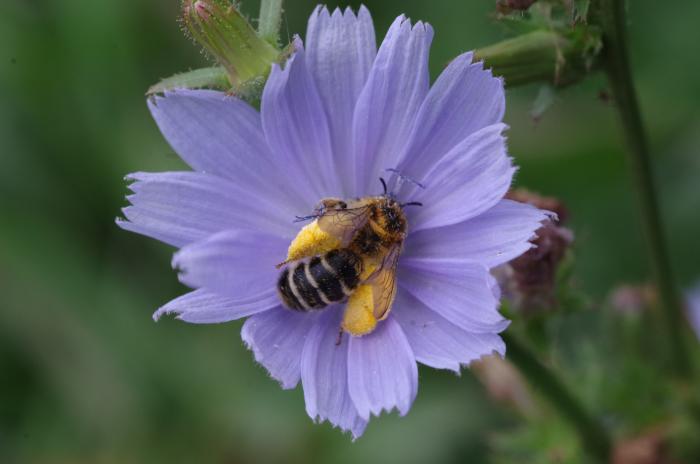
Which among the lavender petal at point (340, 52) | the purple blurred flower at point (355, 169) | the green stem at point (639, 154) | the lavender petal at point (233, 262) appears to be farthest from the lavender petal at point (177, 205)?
the green stem at point (639, 154)

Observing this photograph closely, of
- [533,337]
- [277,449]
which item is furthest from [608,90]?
[277,449]

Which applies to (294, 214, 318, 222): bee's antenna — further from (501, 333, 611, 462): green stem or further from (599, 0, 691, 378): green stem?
(599, 0, 691, 378): green stem

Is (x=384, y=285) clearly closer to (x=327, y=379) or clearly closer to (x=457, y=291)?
(x=457, y=291)

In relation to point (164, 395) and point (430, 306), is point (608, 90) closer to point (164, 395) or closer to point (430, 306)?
point (430, 306)

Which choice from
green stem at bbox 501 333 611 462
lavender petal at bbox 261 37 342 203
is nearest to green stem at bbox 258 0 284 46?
lavender petal at bbox 261 37 342 203

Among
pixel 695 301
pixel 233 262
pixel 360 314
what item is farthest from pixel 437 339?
pixel 695 301

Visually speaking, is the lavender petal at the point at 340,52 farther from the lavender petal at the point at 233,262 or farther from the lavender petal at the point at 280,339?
the lavender petal at the point at 280,339
